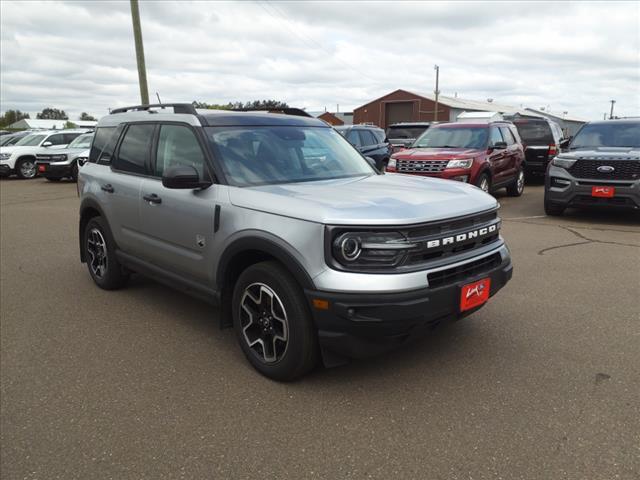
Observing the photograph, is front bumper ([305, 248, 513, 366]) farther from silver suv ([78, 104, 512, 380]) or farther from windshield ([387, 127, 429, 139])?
windshield ([387, 127, 429, 139])

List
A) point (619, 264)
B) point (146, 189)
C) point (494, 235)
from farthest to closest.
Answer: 1. point (619, 264)
2. point (146, 189)
3. point (494, 235)

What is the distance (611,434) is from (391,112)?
192 feet

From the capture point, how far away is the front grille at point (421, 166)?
9796 mm

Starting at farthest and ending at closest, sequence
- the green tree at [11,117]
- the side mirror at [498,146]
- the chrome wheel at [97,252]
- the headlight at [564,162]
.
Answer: the green tree at [11,117]
the side mirror at [498,146]
the headlight at [564,162]
the chrome wheel at [97,252]

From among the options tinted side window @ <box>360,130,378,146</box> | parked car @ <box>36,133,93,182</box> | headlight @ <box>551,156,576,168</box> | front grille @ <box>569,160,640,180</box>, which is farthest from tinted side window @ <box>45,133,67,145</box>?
front grille @ <box>569,160,640,180</box>

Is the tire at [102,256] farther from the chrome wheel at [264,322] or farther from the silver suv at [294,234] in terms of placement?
the chrome wheel at [264,322]

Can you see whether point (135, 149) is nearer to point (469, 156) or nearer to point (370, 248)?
point (370, 248)

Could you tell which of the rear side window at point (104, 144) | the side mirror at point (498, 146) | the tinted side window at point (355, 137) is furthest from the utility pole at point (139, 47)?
the rear side window at point (104, 144)

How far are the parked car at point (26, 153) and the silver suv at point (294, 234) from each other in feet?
58.2

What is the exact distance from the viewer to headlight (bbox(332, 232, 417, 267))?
292 cm

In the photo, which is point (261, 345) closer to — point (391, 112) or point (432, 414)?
point (432, 414)

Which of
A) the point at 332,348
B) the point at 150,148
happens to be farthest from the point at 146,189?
the point at 332,348

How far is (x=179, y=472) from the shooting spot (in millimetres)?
2512

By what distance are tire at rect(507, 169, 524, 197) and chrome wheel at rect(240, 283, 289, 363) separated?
10.2 metres
